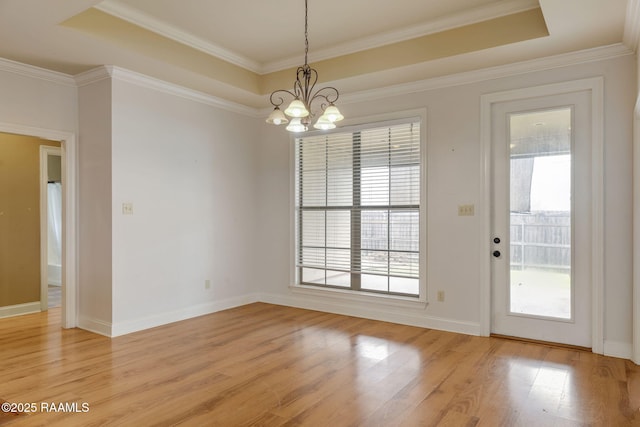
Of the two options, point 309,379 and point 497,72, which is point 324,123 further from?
point 497,72

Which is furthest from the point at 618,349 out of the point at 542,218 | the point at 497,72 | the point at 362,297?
the point at 497,72

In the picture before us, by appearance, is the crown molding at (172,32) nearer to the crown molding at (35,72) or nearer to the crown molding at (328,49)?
the crown molding at (328,49)

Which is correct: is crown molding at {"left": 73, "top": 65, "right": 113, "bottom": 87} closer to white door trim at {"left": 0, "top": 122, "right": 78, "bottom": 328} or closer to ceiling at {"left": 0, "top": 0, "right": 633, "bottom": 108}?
ceiling at {"left": 0, "top": 0, "right": 633, "bottom": 108}

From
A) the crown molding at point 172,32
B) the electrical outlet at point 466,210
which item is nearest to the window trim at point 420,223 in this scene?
the electrical outlet at point 466,210

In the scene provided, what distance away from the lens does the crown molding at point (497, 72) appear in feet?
12.1

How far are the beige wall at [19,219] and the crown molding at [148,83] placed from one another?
5.14 ft

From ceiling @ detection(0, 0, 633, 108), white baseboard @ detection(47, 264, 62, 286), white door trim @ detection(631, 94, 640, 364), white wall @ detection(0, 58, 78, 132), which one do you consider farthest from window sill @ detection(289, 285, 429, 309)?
white baseboard @ detection(47, 264, 62, 286)

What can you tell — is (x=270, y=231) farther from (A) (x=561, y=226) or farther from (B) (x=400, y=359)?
(A) (x=561, y=226)

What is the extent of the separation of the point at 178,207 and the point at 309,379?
267 centimetres

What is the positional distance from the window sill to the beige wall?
11.0ft

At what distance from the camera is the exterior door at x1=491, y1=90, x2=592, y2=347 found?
3.82m

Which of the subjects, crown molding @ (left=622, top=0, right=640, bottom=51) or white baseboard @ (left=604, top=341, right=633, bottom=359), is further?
white baseboard @ (left=604, top=341, right=633, bottom=359)

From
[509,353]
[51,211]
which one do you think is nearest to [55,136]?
[51,211]

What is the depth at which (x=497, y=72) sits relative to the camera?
4.16m
